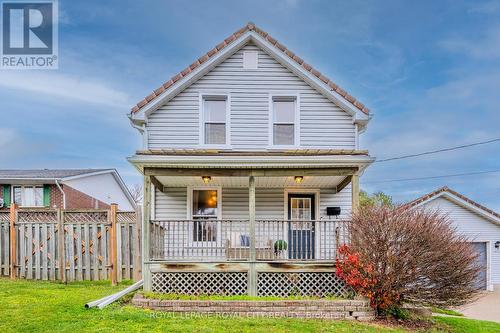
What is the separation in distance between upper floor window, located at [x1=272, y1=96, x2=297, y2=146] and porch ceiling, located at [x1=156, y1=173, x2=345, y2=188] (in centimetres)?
132

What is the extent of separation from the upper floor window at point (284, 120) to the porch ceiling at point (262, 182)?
4.34ft

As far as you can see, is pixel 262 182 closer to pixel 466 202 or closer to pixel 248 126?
pixel 248 126

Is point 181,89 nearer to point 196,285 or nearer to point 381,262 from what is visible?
point 196,285

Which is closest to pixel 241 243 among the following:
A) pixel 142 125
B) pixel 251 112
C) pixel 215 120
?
pixel 215 120

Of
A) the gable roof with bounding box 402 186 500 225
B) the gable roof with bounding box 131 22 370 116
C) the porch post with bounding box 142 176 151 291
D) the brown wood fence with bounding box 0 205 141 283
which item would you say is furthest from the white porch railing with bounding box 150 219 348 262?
the gable roof with bounding box 402 186 500 225

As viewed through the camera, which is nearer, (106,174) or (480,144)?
(480,144)

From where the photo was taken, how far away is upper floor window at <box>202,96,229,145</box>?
Result: 10758 millimetres

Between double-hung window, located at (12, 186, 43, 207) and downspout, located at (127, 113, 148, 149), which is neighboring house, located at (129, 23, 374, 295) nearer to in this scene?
downspout, located at (127, 113, 148, 149)

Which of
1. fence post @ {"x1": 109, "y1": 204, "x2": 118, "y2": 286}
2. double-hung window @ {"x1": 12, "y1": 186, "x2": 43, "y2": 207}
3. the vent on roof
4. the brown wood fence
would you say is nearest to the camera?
fence post @ {"x1": 109, "y1": 204, "x2": 118, "y2": 286}

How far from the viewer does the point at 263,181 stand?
10.0 metres

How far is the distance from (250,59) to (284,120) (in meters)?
2.27

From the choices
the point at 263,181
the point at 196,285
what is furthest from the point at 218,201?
the point at 196,285

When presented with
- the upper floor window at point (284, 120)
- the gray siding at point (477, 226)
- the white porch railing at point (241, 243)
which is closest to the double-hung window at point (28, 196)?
the white porch railing at point (241, 243)

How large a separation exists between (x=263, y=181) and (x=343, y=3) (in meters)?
12.4
